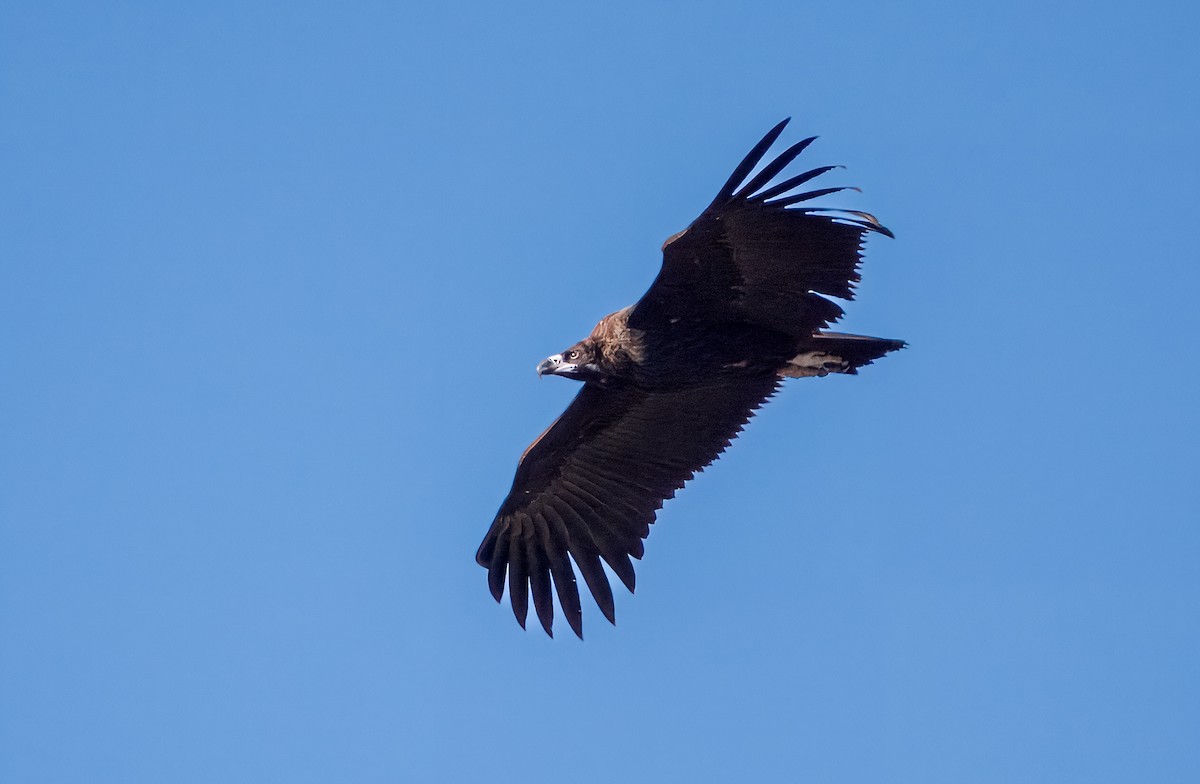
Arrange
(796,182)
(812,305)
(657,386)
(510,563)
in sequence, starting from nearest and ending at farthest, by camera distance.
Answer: (796,182) → (812,305) → (657,386) → (510,563)

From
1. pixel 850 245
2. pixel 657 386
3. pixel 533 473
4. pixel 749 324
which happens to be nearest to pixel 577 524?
pixel 533 473

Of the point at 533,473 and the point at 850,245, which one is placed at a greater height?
the point at 533,473

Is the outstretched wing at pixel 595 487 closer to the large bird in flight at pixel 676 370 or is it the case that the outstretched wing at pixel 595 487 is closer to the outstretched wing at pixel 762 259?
the large bird in flight at pixel 676 370

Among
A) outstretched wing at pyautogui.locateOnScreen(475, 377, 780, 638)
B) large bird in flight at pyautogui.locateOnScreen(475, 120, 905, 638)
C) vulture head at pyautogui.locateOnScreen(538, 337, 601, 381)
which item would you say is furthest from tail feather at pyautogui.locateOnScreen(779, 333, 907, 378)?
vulture head at pyautogui.locateOnScreen(538, 337, 601, 381)

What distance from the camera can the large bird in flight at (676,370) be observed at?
420 inches

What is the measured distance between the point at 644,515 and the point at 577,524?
0.59m

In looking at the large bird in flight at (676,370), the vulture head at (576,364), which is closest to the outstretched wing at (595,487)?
the large bird in flight at (676,370)

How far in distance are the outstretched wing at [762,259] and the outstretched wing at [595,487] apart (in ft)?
4.41

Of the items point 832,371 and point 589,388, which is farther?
point 589,388

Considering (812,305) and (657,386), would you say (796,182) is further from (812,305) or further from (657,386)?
(657,386)

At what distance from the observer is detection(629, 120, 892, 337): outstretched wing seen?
10406 millimetres

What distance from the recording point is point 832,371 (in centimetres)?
1160

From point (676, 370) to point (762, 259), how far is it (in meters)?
1.34

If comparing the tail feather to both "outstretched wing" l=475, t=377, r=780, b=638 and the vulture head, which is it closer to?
"outstretched wing" l=475, t=377, r=780, b=638
